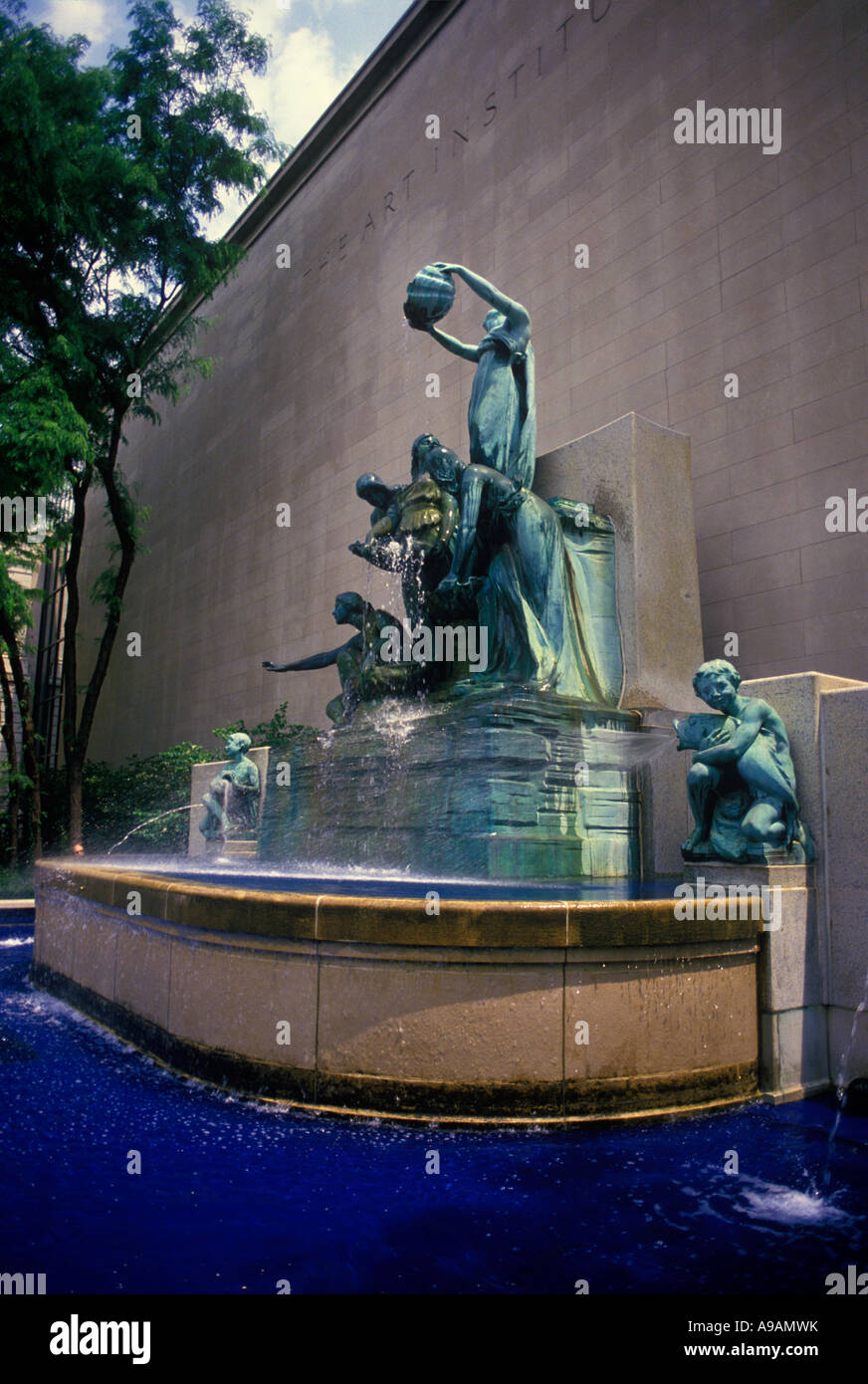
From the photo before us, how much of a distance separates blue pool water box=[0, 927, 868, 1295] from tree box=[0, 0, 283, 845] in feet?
48.2

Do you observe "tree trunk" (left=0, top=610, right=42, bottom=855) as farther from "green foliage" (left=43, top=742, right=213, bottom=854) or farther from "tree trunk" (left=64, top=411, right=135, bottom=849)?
"green foliage" (left=43, top=742, right=213, bottom=854)

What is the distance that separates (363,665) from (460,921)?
575 cm

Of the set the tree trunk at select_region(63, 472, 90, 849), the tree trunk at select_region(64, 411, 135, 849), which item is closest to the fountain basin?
the tree trunk at select_region(63, 472, 90, 849)

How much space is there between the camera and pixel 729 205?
1084 cm

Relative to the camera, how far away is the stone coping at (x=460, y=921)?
3979 millimetres

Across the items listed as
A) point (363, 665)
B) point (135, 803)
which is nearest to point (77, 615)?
point (135, 803)

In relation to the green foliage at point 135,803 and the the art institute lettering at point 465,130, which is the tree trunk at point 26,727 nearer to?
the green foliage at point 135,803

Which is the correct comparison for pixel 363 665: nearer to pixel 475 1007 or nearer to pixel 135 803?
pixel 475 1007

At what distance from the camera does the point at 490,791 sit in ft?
20.9

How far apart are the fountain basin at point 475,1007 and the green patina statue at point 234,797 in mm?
7632

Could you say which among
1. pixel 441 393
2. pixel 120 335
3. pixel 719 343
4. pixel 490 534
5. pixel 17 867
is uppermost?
pixel 120 335
